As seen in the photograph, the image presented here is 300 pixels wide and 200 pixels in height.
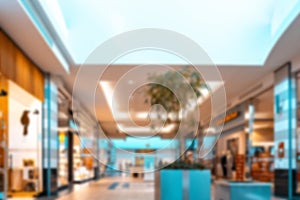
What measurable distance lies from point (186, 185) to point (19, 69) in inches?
196

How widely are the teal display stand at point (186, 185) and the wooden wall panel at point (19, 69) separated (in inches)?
153

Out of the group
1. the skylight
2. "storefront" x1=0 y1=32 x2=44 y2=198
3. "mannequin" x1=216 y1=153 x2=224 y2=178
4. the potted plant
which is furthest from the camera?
"mannequin" x1=216 y1=153 x2=224 y2=178

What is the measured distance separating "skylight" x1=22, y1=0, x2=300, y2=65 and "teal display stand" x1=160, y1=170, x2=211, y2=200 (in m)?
4.95

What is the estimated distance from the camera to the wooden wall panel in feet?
27.1

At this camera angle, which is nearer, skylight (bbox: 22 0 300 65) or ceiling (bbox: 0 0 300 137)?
ceiling (bbox: 0 0 300 137)

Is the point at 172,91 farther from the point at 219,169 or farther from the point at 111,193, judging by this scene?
the point at 219,169

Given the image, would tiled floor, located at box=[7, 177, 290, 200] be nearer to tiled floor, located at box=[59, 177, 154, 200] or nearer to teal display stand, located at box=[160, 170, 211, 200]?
tiled floor, located at box=[59, 177, 154, 200]

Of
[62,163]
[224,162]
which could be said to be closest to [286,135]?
[62,163]

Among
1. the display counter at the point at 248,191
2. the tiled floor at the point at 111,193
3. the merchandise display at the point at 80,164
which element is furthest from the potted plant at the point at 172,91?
the merchandise display at the point at 80,164

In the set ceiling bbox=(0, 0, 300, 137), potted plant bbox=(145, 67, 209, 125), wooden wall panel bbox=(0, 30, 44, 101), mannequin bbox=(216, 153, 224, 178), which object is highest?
ceiling bbox=(0, 0, 300, 137)

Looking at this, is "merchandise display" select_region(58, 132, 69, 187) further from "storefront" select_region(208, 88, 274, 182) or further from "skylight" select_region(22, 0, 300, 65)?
"storefront" select_region(208, 88, 274, 182)

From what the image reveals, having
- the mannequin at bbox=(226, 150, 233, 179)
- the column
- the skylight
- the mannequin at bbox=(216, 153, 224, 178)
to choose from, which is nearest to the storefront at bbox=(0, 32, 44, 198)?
the skylight

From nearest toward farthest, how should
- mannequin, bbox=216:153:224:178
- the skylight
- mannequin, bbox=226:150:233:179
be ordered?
the skylight < mannequin, bbox=226:150:233:179 < mannequin, bbox=216:153:224:178

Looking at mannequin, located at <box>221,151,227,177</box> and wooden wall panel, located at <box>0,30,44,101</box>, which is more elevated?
wooden wall panel, located at <box>0,30,44,101</box>
